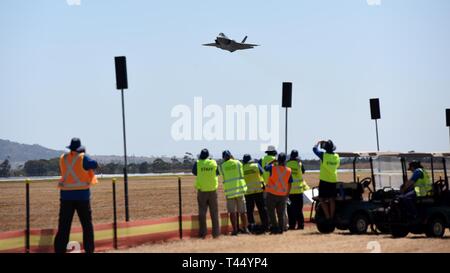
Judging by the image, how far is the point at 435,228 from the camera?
20.0 meters

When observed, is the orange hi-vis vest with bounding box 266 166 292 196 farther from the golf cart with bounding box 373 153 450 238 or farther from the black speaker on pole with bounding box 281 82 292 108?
the black speaker on pole with bounding box 281 82 292 108

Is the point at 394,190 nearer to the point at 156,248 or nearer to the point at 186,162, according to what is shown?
the point at 156,248

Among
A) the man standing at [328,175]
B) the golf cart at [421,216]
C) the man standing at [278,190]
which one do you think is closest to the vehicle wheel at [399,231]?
the golf cart at [421,216]

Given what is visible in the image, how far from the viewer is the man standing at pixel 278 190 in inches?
861

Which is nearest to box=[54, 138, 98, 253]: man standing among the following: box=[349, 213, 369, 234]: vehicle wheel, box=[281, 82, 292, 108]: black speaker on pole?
box=[349, 213, 369, 234]: vehicle wheel

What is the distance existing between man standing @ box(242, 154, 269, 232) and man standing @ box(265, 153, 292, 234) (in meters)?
0.62

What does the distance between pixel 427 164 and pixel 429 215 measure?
228 centimetres

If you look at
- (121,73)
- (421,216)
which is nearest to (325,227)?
(421,216)

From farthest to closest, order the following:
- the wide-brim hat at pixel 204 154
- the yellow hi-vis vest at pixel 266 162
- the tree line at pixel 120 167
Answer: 1. the tree line at pixel 120 167
2. the yellow hi-vis vest at pixel 266 162
3. the wide-brim hat at pixel 204 154

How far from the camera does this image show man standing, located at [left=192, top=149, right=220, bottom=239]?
68.8 feet

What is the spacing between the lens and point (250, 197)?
2289 cm

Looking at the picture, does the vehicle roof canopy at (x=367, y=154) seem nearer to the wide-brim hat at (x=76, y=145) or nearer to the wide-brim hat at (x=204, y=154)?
the wide-brim hat at (x=204, y=154)

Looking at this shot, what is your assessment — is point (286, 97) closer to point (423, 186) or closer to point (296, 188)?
point (296, 188)

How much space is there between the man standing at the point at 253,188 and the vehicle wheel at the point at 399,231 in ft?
11.9
